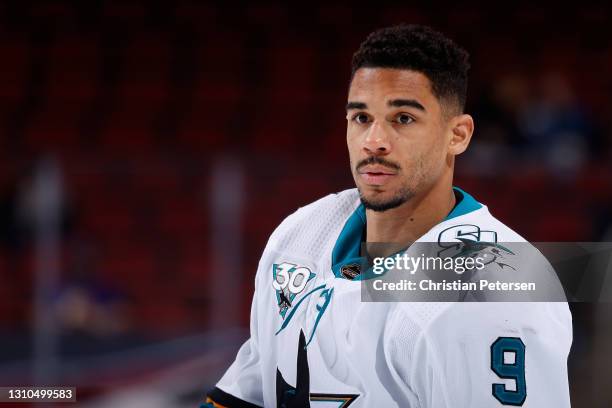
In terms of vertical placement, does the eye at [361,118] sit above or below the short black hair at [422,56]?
below

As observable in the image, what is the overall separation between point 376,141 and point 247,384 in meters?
0.81

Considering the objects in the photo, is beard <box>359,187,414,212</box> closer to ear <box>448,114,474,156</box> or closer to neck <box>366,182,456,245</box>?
neck <box>366,182,456,245</box>

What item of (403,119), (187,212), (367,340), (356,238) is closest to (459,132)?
(403,119)

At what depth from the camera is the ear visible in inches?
85.0

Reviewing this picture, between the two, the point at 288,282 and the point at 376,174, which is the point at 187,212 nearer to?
the point at 288,282

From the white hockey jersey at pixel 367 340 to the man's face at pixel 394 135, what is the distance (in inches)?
5.0

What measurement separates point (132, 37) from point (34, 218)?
13.3 feet

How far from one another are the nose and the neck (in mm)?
156

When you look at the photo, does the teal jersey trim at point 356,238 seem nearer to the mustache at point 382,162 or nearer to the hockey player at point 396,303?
the hockey player at point 396,303

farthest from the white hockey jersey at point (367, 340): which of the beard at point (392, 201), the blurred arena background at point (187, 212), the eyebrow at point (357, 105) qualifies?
the blurred arena background at point (187, 212)

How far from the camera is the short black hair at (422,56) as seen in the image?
2.06 m

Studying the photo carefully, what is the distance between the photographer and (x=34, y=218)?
5.15 m

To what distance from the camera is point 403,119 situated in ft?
6.79

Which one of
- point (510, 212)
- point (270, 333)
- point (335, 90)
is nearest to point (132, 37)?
point (335, 90)
